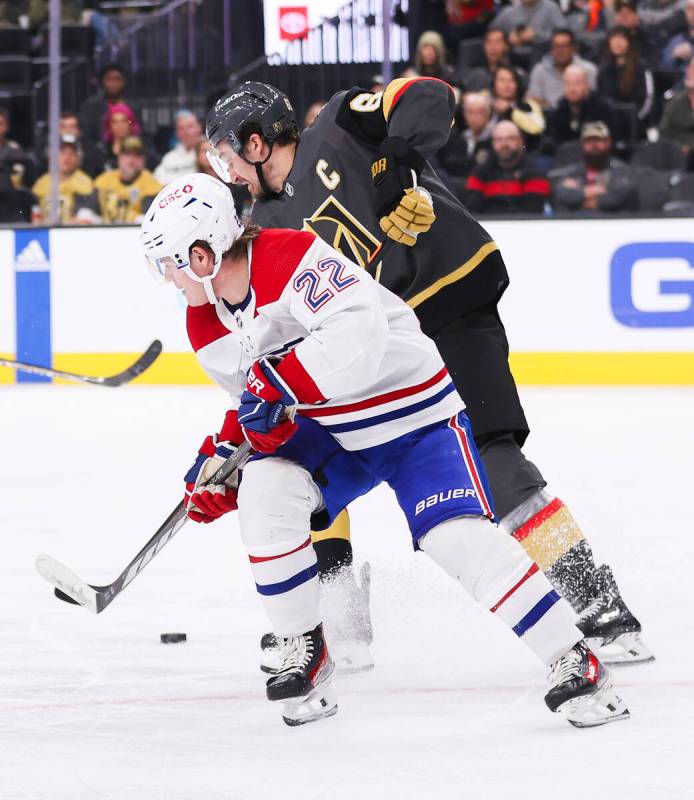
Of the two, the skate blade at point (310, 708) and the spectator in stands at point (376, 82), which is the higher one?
the spectator in stands at point (376, 82)

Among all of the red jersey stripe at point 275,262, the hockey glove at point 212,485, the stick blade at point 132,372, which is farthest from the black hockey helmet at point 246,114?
the stick blade at point 132,372

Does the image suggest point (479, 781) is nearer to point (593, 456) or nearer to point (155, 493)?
point (155, 493)

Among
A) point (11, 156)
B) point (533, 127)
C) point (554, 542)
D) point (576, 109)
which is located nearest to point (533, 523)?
point (554, 542)

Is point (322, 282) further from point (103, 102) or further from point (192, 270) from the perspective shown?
point (103, 102)

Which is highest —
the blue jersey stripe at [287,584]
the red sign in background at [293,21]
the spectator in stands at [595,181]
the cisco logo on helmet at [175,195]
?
the red sign in background at [293,21]

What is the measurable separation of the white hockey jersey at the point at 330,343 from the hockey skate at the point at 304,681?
316 millimetres

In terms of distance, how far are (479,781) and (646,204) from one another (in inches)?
207

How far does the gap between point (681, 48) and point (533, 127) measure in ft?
3.19

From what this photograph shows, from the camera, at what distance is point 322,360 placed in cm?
205

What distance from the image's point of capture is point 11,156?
820 centimetres

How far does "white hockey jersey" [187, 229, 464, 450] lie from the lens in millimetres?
2062

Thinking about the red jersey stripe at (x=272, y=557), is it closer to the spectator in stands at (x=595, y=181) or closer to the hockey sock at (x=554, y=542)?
the hockey sock at (x=554, y=542)

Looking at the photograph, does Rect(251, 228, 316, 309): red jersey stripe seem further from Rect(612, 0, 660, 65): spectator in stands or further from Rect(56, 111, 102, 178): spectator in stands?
Rect(612, 0, 660, 65): spectator in stands

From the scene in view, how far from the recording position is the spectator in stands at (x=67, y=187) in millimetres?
7328
